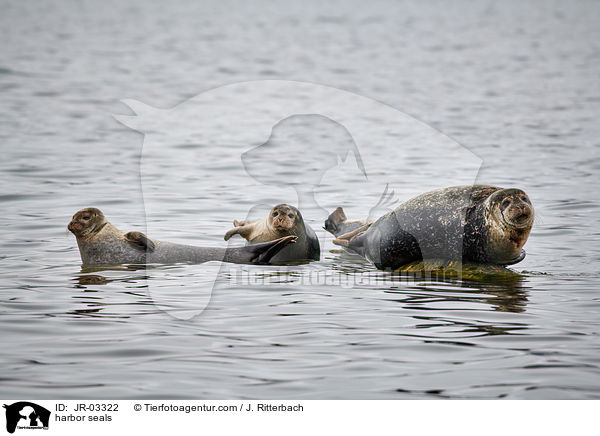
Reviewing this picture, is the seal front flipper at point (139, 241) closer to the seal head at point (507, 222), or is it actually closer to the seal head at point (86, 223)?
the seal head at point (86, 223)

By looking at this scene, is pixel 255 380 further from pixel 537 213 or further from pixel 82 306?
pixel 537 213

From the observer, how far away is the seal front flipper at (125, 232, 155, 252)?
10539 mm

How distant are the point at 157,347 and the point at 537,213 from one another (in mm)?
7869

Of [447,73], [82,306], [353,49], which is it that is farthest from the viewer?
[353,49]

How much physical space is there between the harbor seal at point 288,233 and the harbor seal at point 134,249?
0.22 meters

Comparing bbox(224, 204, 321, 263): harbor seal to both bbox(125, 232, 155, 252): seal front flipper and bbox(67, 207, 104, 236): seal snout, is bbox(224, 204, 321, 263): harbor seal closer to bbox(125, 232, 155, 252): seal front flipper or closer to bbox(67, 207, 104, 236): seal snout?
bbox(125, 232, 155, 252): seal front flipper

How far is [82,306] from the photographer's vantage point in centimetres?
848

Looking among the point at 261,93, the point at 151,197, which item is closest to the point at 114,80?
the point at 261,93

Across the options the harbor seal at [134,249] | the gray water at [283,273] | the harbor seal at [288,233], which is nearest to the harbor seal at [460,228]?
the gray water at [283,273]

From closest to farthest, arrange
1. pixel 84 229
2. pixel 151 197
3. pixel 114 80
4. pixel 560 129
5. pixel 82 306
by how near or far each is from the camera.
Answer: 1. pixel 82 306
2. pixel 84 229
3. pixel 151 197
4. pixel 560 129
5. pixel 114 80

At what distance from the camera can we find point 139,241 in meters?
10.5
